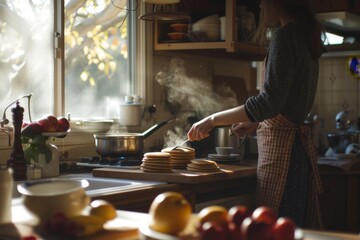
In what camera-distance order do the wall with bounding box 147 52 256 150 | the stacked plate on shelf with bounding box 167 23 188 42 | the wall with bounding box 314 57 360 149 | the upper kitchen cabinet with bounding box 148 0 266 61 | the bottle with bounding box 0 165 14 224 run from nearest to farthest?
the bottle with bounding box 0 165 14 224
the upper kitchen cabinet with bounding box 148 0 266 61
the stacked plate on shelf with bounding box 167 23 188 42
the wall with bounding box 147 52 256 150
the wall with bounding box 314 57 360 149

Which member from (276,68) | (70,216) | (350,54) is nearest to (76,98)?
(276,68)

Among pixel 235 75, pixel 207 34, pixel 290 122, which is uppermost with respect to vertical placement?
pixel 207 34

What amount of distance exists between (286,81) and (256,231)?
1281 millimetres

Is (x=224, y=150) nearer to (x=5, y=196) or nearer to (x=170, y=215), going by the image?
(x=5, y=196)

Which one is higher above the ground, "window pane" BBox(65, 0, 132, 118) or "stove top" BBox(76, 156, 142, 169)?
"window pane" BBox(65, 0, 132, 118)

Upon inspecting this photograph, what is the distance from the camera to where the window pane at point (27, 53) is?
2758mm

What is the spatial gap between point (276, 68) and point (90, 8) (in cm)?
123

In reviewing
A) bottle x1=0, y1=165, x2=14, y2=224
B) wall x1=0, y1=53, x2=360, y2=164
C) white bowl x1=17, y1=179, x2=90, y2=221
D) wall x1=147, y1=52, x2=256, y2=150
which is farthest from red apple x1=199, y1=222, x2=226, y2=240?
wall x1=147, y1=52, x2=256, y2=150

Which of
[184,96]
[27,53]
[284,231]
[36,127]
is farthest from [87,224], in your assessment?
[184,96]

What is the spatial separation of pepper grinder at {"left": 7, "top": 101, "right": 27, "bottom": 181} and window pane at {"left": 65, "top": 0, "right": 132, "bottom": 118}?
0.63m

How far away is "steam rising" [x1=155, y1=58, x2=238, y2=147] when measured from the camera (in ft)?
11.8

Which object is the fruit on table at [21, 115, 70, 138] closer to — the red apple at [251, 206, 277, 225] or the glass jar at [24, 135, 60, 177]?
the glass jar at [24, 135, 60, 177]

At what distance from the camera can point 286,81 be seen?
2.38m

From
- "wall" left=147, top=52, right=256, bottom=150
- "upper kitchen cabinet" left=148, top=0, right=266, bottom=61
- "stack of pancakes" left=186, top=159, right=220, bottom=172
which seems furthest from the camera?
"wall" left=147, top=52, right=256, bottom=150
